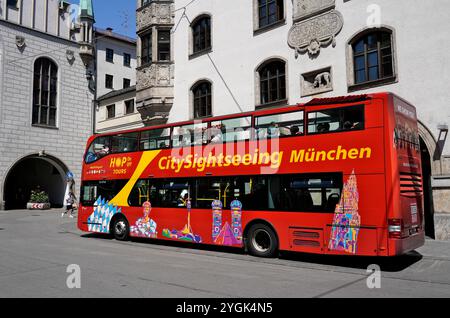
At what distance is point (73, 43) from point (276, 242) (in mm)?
30794

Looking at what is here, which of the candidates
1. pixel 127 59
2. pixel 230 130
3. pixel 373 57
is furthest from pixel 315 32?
pixel 127 59

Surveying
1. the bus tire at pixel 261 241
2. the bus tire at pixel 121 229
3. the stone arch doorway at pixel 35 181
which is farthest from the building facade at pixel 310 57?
the stone arch doorway at pixel 35 181

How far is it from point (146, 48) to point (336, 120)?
1543 cm

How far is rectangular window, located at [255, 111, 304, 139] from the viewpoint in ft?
33.3

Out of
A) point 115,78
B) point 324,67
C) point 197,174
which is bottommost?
point 197,174

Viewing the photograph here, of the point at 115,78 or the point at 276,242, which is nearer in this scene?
the point at 276,242

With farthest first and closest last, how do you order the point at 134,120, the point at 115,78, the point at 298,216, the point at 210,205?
1. the point at 115,78
2. the point at 134,120
3. the point at 210,205
4. the point at 298,216

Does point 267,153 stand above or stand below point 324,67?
below

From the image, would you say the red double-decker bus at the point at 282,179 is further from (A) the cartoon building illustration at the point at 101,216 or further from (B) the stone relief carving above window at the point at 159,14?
(B) the stone relief carving above window at the point at 159,14

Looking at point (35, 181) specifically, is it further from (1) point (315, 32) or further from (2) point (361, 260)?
(2) point (361, 260)

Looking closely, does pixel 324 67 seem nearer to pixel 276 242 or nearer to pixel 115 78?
pixel 276 242

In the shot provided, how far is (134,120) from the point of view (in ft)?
92.0

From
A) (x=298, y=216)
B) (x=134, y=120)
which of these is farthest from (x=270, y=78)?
(x=134, y=120)
